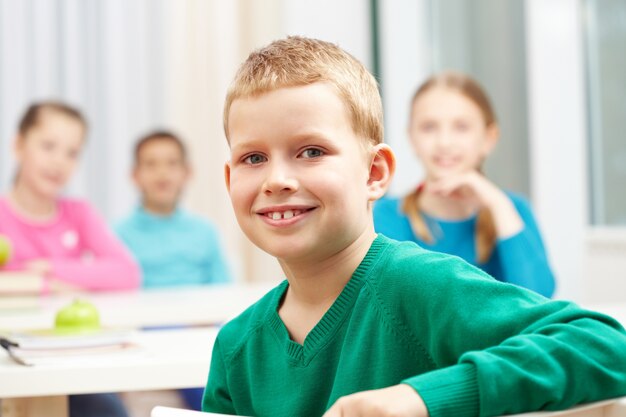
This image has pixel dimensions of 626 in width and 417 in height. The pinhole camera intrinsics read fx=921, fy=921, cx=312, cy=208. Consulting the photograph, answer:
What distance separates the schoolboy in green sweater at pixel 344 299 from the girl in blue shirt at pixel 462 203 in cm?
124

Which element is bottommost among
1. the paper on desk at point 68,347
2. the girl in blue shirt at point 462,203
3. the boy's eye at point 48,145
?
the paper on desk at point 68,347

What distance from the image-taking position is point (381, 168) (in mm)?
1161

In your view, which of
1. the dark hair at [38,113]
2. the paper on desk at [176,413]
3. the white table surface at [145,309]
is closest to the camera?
A: the paper on desk at [176,413]

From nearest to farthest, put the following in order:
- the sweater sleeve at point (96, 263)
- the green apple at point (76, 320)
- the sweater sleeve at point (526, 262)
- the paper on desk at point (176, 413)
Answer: the paper on desk at point (176, 413) → the green apple at point (76, 320) → the sweater sleeve at point (526, 262) → the sweater sleeve at point (96, 263)

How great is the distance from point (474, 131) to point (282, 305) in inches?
58.9

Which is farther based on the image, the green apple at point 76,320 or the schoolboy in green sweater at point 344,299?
the green apple at point 76,320

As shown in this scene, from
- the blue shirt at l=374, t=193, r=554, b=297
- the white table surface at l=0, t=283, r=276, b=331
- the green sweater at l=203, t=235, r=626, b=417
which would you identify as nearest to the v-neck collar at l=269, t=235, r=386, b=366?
the green sweater at l=203, t=235, r=626, b=417

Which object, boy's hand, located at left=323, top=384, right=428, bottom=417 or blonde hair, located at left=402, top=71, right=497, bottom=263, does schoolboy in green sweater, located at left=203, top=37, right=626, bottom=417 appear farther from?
blonde hair, located at left=402, top=71, right=497, bottom=263

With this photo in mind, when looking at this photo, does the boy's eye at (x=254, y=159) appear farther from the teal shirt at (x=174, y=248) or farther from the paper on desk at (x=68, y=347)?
the teal shirt at (x=174, y=248)

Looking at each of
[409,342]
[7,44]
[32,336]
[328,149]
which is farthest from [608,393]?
[7,44]

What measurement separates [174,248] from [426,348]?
9.15 ft

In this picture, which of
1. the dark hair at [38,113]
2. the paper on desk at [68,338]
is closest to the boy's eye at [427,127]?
the paper on desk at [68,338]

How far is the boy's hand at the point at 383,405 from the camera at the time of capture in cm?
80

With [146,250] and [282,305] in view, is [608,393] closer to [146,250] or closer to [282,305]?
[282,305]
